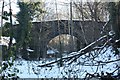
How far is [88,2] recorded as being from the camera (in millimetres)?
2139

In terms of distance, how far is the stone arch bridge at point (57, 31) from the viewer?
7.04 feet

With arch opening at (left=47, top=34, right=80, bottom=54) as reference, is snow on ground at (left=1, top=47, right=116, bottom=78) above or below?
below

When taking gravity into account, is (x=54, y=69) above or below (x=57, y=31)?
below

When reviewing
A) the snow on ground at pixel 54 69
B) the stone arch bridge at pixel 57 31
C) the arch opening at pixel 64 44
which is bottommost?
the snow on ground at pixel 54 69

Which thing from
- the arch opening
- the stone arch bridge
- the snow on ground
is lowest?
the snow on ground

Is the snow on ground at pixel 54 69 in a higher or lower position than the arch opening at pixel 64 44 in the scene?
lower

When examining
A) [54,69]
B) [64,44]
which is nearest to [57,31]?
[64,44]

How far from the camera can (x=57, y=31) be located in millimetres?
2156

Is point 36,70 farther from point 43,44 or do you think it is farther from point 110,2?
point 110,2

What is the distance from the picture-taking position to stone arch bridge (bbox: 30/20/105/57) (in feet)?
7.04

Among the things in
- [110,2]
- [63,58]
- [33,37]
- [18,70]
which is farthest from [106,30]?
[18,70]

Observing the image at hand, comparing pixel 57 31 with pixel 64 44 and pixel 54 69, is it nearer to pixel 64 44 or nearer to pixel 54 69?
pixel 64 44

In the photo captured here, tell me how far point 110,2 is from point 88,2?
148mm

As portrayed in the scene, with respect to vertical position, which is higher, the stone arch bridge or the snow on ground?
the stone arch bridge
